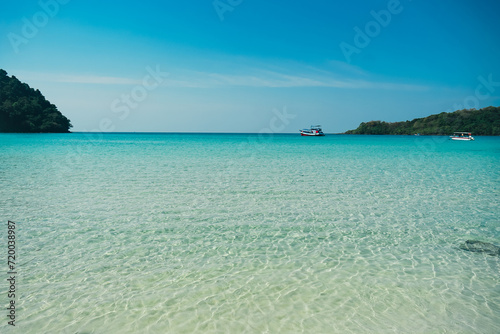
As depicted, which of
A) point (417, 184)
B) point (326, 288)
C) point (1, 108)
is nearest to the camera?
point (326, 288)

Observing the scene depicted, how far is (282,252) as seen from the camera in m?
7.26

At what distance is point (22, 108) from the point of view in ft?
383

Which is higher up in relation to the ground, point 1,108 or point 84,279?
point 1,108

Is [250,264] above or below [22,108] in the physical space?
below

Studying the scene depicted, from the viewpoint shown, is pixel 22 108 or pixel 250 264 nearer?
pixel 250 264

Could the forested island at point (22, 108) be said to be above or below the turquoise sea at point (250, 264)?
above

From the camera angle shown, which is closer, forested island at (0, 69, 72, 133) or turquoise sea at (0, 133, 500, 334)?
turquoise sea at (0, 133, 500, 334)

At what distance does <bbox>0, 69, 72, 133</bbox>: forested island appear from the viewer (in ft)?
375

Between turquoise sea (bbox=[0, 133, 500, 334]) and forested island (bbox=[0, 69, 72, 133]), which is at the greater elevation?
forested island (bbox=[0, 69, 72, 133])

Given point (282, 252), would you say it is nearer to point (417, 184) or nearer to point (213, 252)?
point (213, 252)

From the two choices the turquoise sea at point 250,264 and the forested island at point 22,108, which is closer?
the turquoise sea at point 250,264

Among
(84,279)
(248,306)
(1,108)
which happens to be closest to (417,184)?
(248,306)

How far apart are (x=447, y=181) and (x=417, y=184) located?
2.66 m

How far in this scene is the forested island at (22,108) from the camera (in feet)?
375
